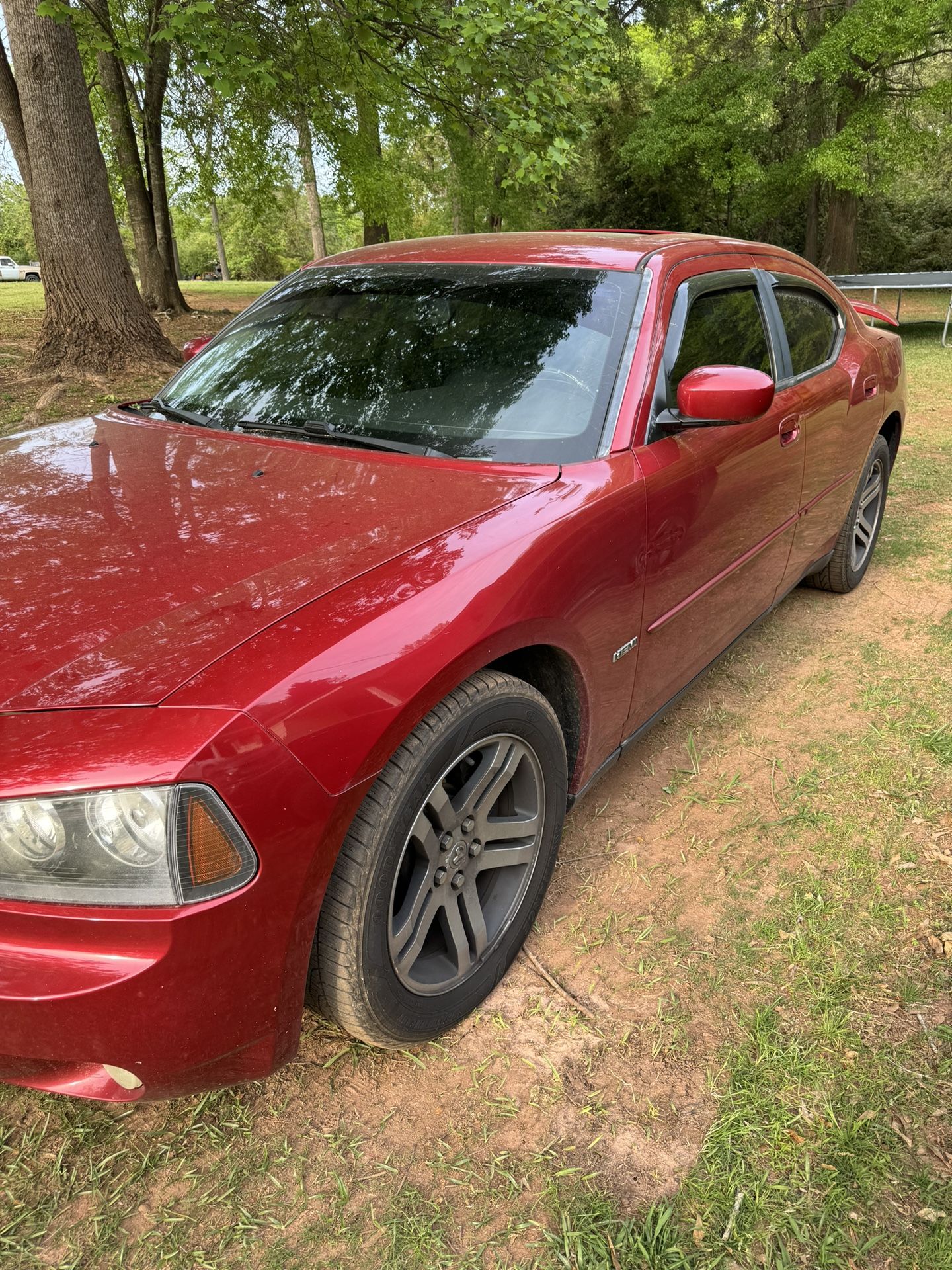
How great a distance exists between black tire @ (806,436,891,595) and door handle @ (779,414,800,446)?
3.71ft

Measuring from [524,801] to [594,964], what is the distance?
1.63 ft

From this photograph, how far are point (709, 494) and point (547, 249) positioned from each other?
98 centimetres

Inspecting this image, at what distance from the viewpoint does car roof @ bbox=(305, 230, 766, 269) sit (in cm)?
274

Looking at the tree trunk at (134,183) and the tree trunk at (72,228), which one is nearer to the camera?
the tree trunk at (72,228)

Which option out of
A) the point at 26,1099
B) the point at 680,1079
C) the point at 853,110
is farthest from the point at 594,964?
the point at 853,110

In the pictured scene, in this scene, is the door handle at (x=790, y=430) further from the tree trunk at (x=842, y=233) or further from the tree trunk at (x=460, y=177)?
the tree trunk at (x=842, y=233)

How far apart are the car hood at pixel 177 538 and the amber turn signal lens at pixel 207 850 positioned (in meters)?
0.20

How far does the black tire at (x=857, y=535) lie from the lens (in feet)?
14.2

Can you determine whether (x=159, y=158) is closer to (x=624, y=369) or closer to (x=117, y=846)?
(x=624, y=369)

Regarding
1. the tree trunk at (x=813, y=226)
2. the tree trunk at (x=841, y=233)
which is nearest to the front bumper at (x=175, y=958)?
the tree trunk at (x=841, y=233)

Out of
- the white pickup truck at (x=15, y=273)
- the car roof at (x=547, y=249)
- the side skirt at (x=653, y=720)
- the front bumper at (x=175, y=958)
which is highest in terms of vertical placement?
the white pickup truck at (x=15, y=273)

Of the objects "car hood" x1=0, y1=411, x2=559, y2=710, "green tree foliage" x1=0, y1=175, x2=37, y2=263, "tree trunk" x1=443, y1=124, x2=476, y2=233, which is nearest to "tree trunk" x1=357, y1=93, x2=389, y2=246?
"tree trunk" x1=443, y1=124, x2=476, y2=233

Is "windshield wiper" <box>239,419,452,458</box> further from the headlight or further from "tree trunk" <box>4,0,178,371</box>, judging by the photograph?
"tree trunk" <box>4,0,178,371</box>

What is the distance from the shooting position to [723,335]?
2.92 m
